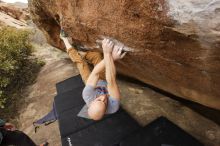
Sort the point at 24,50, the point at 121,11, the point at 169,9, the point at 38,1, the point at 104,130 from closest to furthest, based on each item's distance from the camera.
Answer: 1. the point at 169,9
2. the point at 121,11
3. the point at 104,130
4. the point at 38,1
5. the point at 24,50

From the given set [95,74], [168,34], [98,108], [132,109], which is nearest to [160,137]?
[98,108]

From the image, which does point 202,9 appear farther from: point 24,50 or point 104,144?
point 24,50

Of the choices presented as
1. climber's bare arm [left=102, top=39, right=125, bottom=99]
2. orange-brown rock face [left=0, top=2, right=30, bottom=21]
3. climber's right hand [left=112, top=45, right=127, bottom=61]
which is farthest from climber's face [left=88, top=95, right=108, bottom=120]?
orange-brown rock face [left=0, top=2, right=30, bottom=21]

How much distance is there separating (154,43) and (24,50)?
717cm

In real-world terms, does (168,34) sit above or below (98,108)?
above

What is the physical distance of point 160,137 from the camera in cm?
416

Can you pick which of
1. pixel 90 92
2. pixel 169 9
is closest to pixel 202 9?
pixel 169 9

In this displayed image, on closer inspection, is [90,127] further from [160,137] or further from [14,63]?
[14,63]

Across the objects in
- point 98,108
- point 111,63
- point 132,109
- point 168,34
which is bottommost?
point 132,109

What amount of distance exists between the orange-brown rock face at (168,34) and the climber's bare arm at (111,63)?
15 centimetres

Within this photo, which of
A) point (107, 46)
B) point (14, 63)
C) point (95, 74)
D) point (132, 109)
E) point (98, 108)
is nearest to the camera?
point (98, 108)

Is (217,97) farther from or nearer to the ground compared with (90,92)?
farther from the ground

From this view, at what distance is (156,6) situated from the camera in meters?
2.74

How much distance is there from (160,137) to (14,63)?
18.6ft
